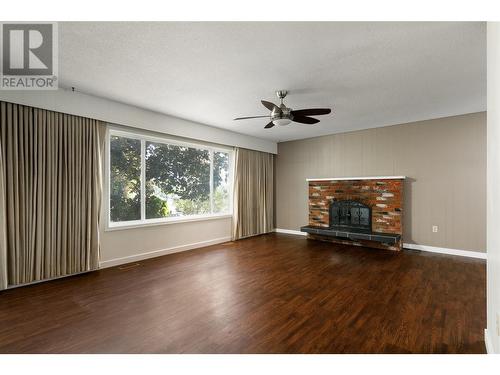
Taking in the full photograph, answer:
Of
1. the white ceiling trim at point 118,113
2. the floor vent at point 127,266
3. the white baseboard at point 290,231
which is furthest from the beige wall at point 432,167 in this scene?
the floor vent at point 127,266

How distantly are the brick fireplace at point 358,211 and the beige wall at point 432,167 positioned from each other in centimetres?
24

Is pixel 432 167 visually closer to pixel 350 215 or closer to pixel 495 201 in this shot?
pixel 350 215

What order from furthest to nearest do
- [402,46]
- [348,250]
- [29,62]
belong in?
[348,250] → [29,62] → [402,46]

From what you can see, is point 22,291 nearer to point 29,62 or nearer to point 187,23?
point 29,62

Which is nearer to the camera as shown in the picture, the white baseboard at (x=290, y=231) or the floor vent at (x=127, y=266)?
→ the floor vent at (x=127, y=266)

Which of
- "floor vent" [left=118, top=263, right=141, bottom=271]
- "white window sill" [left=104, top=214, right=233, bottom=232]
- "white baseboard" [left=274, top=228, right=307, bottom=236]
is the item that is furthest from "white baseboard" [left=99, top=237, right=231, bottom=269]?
"white baseboard" [left=274, top=228, right=307, bottom=236]

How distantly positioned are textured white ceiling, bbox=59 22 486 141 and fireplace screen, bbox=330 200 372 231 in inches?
82.1

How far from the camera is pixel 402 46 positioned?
7.63ft

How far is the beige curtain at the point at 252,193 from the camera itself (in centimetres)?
597

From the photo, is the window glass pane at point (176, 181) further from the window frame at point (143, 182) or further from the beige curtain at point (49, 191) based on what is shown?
the beige curtain at point (49, 191)

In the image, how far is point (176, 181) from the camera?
196 inches

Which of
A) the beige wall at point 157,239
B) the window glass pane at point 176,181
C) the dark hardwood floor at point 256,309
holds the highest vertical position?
the window glass pane at point 176,181

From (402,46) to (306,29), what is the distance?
3.18 feet
